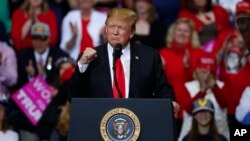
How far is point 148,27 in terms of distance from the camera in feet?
33.6

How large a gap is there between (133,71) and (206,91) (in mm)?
3450

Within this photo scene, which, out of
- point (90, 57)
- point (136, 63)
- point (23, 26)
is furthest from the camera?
point (23, 26)

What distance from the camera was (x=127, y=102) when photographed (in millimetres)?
5105

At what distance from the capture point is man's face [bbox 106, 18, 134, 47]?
5.67 metres

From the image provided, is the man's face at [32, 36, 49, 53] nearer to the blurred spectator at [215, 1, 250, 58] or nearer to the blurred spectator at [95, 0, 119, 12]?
the blurred spectator at [95, 0, 119, 12]

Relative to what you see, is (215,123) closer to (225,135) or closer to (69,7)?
(225,135)

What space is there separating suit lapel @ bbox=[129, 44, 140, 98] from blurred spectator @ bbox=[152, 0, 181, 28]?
470 cm

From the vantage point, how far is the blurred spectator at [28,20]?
1017cm

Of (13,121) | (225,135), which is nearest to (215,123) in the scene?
(225,135)

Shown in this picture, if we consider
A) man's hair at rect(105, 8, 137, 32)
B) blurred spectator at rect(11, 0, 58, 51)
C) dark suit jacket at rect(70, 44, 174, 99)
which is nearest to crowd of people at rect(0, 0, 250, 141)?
Answer: blurred spectator at rect(11, 0, 58, 51)

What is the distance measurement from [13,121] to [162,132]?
4041 mm

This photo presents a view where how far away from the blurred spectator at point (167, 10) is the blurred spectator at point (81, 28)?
78cm

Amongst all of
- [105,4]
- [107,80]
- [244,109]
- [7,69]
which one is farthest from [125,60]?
[105,4]

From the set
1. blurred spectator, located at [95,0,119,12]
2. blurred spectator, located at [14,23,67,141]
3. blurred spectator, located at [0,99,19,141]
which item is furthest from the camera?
blurred spectator, located at [95,0,119,12]
